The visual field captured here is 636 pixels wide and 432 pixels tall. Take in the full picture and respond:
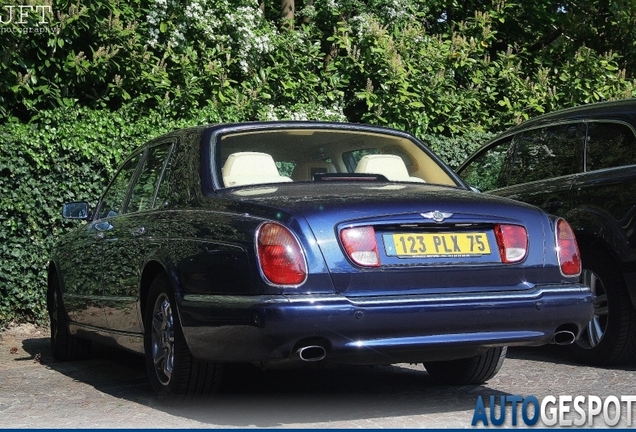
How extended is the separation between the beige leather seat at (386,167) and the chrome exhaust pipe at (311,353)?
1676 millimetres

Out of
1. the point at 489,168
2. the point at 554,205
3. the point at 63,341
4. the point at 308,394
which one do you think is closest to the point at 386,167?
the point at 308,394

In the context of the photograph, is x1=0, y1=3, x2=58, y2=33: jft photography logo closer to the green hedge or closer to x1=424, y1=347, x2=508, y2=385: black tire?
the green hedge

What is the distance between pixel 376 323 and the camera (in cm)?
533

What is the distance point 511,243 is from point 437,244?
432 mm

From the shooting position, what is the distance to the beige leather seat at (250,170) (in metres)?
6.32

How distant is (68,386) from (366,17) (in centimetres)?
948

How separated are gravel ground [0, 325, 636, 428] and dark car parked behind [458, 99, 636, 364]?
0.95ft

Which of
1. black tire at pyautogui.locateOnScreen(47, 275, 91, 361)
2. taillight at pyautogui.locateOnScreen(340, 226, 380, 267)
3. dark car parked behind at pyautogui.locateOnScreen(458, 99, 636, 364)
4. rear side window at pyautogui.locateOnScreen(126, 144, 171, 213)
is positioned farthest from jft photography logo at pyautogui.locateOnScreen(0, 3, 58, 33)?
taillight at pyautogui.locateOnScreen(340, 226, 380, 267)

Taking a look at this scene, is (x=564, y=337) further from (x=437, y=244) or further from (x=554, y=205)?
(x=554, y=205)

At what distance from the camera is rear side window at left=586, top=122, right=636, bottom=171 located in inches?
310

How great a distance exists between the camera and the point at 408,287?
5.47 meters

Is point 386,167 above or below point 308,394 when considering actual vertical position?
above

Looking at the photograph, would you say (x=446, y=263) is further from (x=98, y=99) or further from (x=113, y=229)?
(x=98, y=99)

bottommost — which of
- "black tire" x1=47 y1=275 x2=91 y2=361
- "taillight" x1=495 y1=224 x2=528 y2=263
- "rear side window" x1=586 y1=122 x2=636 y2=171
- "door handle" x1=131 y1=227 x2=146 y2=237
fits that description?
"black tire" x1=47 y1=275 x2=91 y2=361
